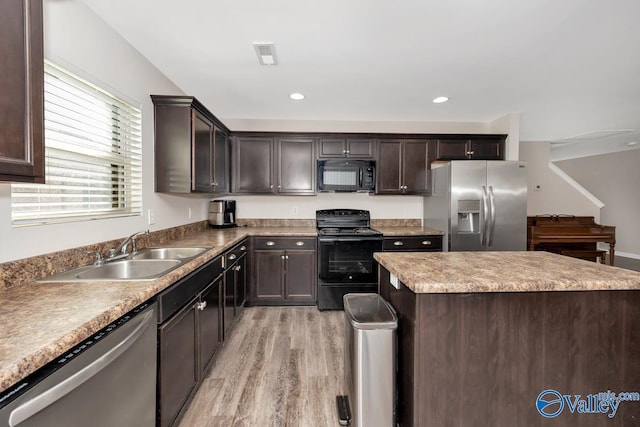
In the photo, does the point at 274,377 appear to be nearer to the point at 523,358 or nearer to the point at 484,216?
the point at 523,358

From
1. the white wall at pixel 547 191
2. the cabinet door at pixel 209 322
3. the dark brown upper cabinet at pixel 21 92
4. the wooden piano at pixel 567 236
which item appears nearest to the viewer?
the dark brown upper cabinet at pixel 21 92

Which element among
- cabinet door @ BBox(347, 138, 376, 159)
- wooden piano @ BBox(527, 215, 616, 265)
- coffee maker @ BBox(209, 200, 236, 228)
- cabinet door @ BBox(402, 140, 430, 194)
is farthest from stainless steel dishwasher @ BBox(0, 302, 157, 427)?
wooden piano @ BBox(527, 215, 616, 265)

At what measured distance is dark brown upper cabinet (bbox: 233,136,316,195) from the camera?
3.67 metres

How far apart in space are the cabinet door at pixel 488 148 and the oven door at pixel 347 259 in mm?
1848

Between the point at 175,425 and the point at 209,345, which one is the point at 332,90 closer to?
the point at 209,345

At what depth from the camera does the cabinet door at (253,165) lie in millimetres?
3664

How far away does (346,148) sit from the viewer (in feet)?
12.1

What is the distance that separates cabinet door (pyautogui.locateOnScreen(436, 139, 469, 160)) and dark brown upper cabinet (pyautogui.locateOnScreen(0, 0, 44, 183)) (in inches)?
149

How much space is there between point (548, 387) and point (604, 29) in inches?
93.0

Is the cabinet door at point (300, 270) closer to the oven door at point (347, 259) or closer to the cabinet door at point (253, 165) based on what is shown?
the oven door at point (347, 259)

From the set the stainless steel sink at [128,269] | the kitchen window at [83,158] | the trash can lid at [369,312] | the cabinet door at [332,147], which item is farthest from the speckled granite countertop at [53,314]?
the cabinet door at [332,147]

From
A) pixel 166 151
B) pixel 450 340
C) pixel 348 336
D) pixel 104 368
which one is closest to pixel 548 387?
pixel 450 340

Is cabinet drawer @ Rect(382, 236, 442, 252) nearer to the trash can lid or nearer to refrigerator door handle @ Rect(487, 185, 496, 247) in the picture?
refrigerator door handle @ Rect(487, 185, 496, 247)

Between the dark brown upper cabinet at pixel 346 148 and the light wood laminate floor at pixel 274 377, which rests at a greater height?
the dark brown upper cabinet at pixel 346 148
